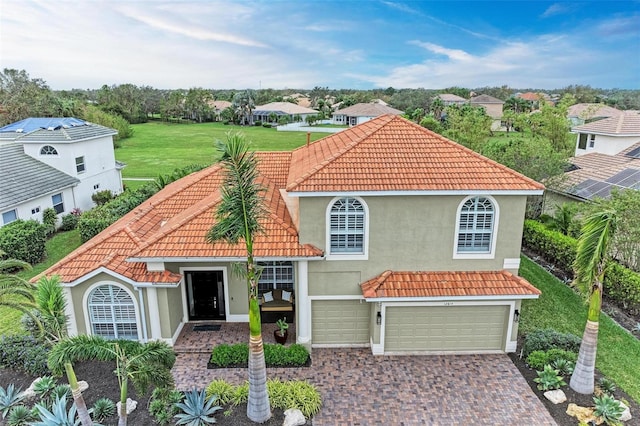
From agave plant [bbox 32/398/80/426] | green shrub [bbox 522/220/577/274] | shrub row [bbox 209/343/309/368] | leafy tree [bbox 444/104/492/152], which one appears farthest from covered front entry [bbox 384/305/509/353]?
leafy tree [bbox 444/104/492/152]

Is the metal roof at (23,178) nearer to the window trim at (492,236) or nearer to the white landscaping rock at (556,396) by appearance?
the window trim at (492,236)

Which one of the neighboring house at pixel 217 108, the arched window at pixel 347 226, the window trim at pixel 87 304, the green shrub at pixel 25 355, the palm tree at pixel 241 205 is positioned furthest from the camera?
the neighboring house at pixel 217 108

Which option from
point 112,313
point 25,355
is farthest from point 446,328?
point 25,355

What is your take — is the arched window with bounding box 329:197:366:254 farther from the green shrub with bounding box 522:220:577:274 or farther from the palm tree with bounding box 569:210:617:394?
the green shrub with bounding box 522:220:577:274

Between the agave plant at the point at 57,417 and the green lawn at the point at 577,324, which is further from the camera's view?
the green lawn at the point at 577,324

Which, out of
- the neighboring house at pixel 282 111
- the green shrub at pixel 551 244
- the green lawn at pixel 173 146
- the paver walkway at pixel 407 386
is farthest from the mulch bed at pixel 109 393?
the neighboring house at pixel 282 111

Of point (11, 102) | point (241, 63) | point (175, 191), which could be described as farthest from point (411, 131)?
point (11, 102)
